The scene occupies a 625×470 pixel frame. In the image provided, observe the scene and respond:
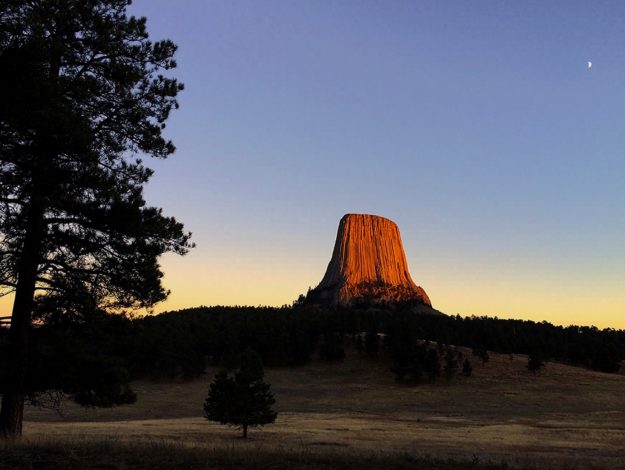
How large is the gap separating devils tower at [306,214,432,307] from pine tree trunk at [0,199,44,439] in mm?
147393

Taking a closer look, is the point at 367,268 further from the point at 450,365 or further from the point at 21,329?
the point at 21,329

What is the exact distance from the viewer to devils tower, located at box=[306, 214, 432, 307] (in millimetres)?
166750

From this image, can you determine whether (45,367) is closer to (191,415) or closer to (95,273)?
(95,273)

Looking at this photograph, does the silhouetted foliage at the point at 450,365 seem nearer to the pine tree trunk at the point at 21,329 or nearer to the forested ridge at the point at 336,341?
the forested ridge at the point at 336,341

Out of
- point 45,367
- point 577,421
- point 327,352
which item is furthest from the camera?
point 327,352

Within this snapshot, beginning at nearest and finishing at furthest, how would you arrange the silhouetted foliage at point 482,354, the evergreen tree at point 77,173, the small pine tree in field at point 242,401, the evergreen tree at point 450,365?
the evergreen tree at point 77,173 → the small pine tree in field at point 242,401 → the evergreen tree at point 450,365 → the silhouetted foliage at point 482,354

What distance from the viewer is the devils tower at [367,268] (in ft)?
547

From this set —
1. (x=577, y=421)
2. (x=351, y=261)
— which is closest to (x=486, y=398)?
(x=577, y=421)

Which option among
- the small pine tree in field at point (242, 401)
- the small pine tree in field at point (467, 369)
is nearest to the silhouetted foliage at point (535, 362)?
the small pine tree in field at point (467, 369)

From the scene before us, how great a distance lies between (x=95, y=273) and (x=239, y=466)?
859 centimetres

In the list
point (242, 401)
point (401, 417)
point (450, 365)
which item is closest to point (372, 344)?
point (450, 365)

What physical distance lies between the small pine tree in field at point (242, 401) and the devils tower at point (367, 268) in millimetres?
119978

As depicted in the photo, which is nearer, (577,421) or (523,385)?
(577,421)

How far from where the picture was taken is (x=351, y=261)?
177250mm
